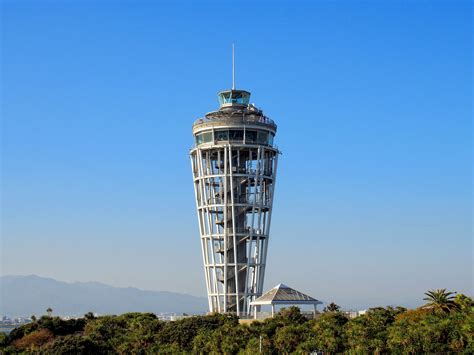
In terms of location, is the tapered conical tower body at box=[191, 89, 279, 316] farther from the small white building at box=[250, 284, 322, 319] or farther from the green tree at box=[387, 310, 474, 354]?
the green tree at box=[387, 310, 474, 354]

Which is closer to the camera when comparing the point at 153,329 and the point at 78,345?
the point at 78,345

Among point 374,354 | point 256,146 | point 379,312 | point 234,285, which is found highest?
point 256,146

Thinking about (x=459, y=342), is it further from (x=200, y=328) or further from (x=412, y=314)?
(x=200, y=328)

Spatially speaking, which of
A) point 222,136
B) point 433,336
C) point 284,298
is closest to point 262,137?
point 222,136

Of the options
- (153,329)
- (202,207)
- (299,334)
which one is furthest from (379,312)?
(202,207)

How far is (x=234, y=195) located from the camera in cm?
11112

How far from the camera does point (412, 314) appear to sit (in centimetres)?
7612

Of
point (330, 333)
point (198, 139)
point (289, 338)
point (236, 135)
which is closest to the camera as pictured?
point (330, 333)

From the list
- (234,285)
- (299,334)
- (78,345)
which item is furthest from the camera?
(234,285)

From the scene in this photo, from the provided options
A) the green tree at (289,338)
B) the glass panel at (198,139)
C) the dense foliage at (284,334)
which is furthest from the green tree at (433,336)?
the glass panel at (198,139)

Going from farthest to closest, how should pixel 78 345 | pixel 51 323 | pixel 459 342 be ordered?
pixel 51 323, pixel 78 345, pixel 459 342

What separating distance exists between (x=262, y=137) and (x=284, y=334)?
46.0m

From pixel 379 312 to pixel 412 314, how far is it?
4.80 metres

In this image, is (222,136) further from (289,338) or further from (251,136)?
(289,338)
